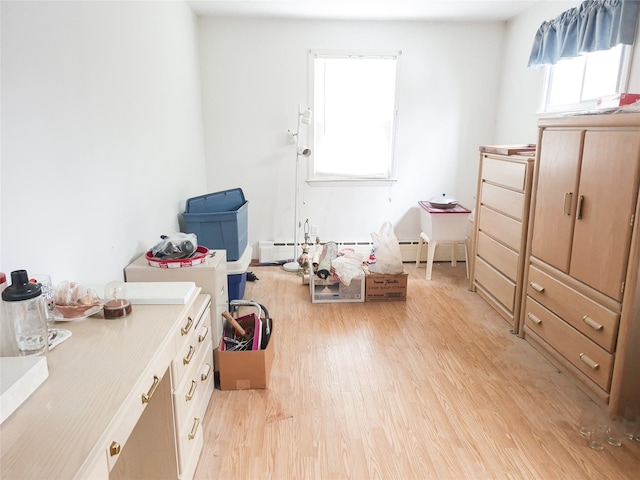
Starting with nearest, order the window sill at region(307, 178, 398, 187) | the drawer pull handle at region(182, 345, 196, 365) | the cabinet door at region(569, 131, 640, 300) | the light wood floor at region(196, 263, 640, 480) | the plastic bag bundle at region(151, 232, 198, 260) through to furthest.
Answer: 1. the drawer pull handle at region(182, 345, 196, 365)
2. the light wood floor at region(196, 263, 640, 480)
3. the cabinet door at region(569, 131, 640, 300)
4. the plastic bag bundle at region(151, 232, 198, 260)
5. the window sill at region(307, 178, 398, 187)

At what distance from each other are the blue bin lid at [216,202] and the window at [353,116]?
1.16 metres

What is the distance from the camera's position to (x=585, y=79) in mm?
3275

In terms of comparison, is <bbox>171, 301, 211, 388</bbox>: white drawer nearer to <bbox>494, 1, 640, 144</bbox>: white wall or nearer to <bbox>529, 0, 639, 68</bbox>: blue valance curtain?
<bbox>529, 0, 639, 68</bbox>: blue valance curtain

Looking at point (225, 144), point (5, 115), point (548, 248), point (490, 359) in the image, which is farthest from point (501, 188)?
point (5, 115)

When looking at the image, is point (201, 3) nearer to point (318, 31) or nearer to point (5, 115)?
point (318, 31)

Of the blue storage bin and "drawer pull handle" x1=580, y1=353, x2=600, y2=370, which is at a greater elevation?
the blue storage bin

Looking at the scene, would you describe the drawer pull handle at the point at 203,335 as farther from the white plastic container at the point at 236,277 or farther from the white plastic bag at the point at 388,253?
Result: the white plastic bag at the point at 388,253

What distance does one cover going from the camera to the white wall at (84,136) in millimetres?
1456

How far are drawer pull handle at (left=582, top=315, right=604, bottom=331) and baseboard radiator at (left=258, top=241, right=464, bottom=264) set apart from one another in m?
2.50

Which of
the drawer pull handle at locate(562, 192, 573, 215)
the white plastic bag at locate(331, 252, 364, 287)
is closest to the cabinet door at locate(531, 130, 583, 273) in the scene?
the drawer pull handle at locate(562, 192, 573, 215)

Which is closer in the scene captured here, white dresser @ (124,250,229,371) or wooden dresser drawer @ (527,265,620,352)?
wooden dresser drawer @ (527,265,620,352)

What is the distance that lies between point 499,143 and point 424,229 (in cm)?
113

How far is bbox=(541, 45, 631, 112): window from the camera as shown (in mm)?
2891

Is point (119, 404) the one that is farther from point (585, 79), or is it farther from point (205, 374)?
point (585, 79)
